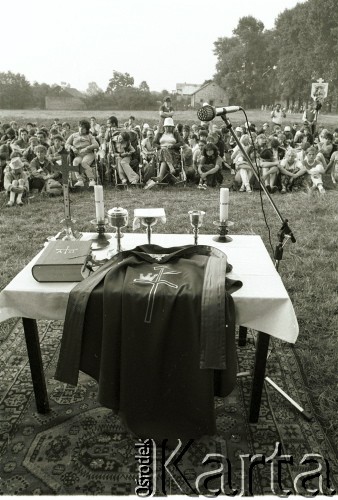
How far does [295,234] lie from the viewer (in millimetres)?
6082

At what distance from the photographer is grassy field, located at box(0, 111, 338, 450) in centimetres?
324

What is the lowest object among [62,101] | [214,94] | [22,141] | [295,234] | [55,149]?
[295,234]

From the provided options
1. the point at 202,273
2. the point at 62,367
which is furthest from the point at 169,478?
the point at 202,273

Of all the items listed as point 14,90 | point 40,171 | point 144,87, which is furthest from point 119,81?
point 40,171

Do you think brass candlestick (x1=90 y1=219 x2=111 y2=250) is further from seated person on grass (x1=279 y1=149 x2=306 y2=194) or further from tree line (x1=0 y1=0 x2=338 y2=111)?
tree line (x1=0 y1=0 x2=338 y2=111)

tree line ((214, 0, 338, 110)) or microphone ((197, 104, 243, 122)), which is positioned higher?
tree line ((214, 0, 338, 110))

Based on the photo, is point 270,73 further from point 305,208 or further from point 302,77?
point 305,208

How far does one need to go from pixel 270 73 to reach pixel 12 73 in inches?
935

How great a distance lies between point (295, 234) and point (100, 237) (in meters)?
3.86

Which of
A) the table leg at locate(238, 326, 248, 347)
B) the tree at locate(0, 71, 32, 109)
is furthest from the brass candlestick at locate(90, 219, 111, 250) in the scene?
the tree at locate(0, 71, 32, 109)

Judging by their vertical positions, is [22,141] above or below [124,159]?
above

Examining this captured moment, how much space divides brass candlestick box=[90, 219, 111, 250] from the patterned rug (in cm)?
94

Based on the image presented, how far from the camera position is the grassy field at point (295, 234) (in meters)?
3.24

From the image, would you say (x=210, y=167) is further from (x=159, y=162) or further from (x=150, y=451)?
(x=150, y=451)
